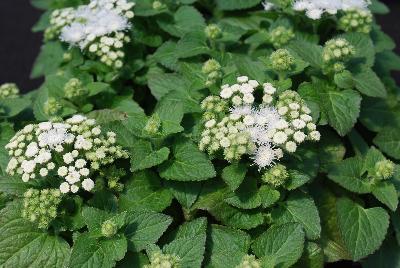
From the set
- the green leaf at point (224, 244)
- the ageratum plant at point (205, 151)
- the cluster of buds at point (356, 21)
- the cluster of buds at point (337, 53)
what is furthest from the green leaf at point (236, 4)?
the green leaf at point (224, 244)

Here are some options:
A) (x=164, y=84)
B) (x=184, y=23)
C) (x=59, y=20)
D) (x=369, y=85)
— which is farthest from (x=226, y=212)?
(x=59, y=20)

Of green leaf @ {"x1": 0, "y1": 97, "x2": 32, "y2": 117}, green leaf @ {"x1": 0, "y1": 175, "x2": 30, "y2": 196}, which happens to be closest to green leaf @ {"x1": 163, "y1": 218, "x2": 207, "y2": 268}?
green leaf @ {"x1": 0, "y1": 175, "x2": 30, "y2": 196}

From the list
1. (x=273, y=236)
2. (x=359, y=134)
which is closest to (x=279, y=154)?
(x=273, y=236)

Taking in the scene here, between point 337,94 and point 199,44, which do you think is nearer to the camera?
point 337,94

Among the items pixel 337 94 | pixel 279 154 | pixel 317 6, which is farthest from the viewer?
pixel 317 6

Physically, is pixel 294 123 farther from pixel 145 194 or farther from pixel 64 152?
pixel 64 152

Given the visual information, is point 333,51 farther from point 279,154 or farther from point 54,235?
point 54,235
